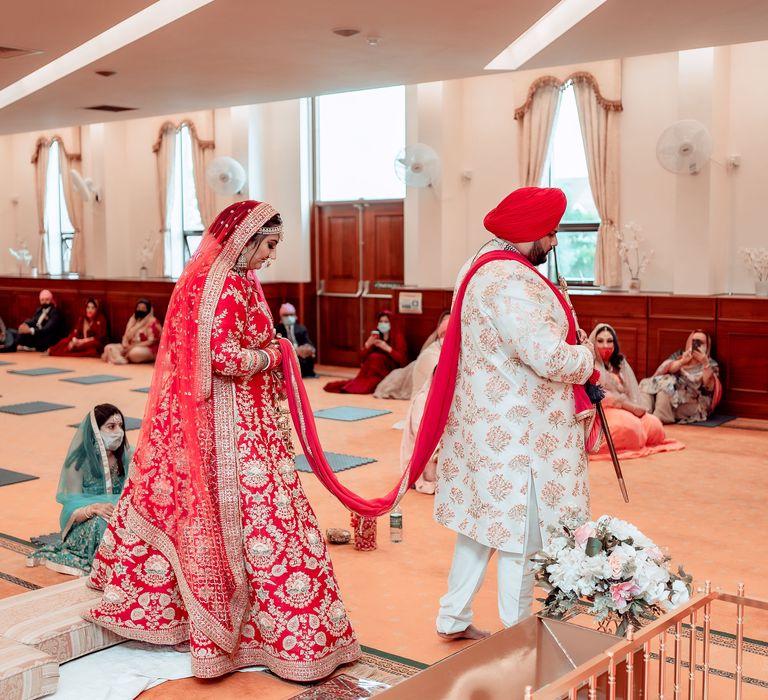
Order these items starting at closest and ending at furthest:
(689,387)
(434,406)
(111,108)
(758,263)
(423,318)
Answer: (434,406) → (689,387) → (758,263) → (111,108) → (423,318)

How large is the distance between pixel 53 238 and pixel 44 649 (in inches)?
516

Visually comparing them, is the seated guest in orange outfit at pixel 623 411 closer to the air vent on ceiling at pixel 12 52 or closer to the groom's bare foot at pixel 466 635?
the groom's bare foot at pixel 466 635

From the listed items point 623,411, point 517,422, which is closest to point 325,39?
point 623,411

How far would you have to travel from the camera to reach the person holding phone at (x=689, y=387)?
8.15m

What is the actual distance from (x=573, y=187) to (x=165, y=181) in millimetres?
5938

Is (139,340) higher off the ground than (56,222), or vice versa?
(56,222)

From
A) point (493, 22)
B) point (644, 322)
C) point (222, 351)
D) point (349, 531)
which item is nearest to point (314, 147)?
point (644, 322)

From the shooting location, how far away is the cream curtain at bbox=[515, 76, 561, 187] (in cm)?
968

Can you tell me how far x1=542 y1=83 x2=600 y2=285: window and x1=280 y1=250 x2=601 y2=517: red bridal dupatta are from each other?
6415 mm

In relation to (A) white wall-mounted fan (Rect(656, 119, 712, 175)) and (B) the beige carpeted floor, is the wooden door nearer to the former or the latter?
(B) the beige carpeted floor

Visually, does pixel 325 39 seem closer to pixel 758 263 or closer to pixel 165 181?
pixel 758 263

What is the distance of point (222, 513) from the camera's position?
329cm

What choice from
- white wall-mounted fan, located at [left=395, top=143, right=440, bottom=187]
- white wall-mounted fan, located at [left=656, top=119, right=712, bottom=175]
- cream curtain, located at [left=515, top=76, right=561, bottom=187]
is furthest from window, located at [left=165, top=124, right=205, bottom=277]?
white wall-mounted fan, located at [left=656, top=119, right=712, bottom=175]

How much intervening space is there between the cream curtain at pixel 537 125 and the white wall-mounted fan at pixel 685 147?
1547 millimetres
